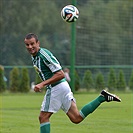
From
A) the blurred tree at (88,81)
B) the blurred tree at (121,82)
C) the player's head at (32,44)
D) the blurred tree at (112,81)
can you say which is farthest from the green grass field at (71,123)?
the blurred tree at (88,81)

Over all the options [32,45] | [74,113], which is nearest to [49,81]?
[32,45]

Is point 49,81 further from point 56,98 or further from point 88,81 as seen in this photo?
point 88,81

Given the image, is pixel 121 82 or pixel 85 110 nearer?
pixel 85 110

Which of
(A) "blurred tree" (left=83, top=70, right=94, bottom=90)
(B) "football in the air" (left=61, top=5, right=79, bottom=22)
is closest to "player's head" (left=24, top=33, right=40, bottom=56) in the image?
(B) "football in the air" (left=61, top=5, right=79, bottom=22)

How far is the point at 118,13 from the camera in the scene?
108 feet

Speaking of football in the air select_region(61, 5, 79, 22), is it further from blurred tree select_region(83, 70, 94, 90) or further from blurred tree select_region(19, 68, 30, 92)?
blurred tree select_region(83, 70, 94, 90)

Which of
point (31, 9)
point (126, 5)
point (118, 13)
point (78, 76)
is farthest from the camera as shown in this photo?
point (31, 9)

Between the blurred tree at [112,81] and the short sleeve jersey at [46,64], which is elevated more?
the short sleeve jersey at [46,64]

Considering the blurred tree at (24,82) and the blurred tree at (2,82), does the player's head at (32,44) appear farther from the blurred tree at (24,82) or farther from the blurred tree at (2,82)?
the blurred tree at (24,82)

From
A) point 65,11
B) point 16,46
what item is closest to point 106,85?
point 16,46

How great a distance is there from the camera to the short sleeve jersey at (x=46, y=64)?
9016 mm

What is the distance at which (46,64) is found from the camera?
355 inches

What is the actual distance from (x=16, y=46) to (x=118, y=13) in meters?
6.20

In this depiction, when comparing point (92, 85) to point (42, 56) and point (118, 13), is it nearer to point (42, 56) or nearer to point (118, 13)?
point (118, 13)
